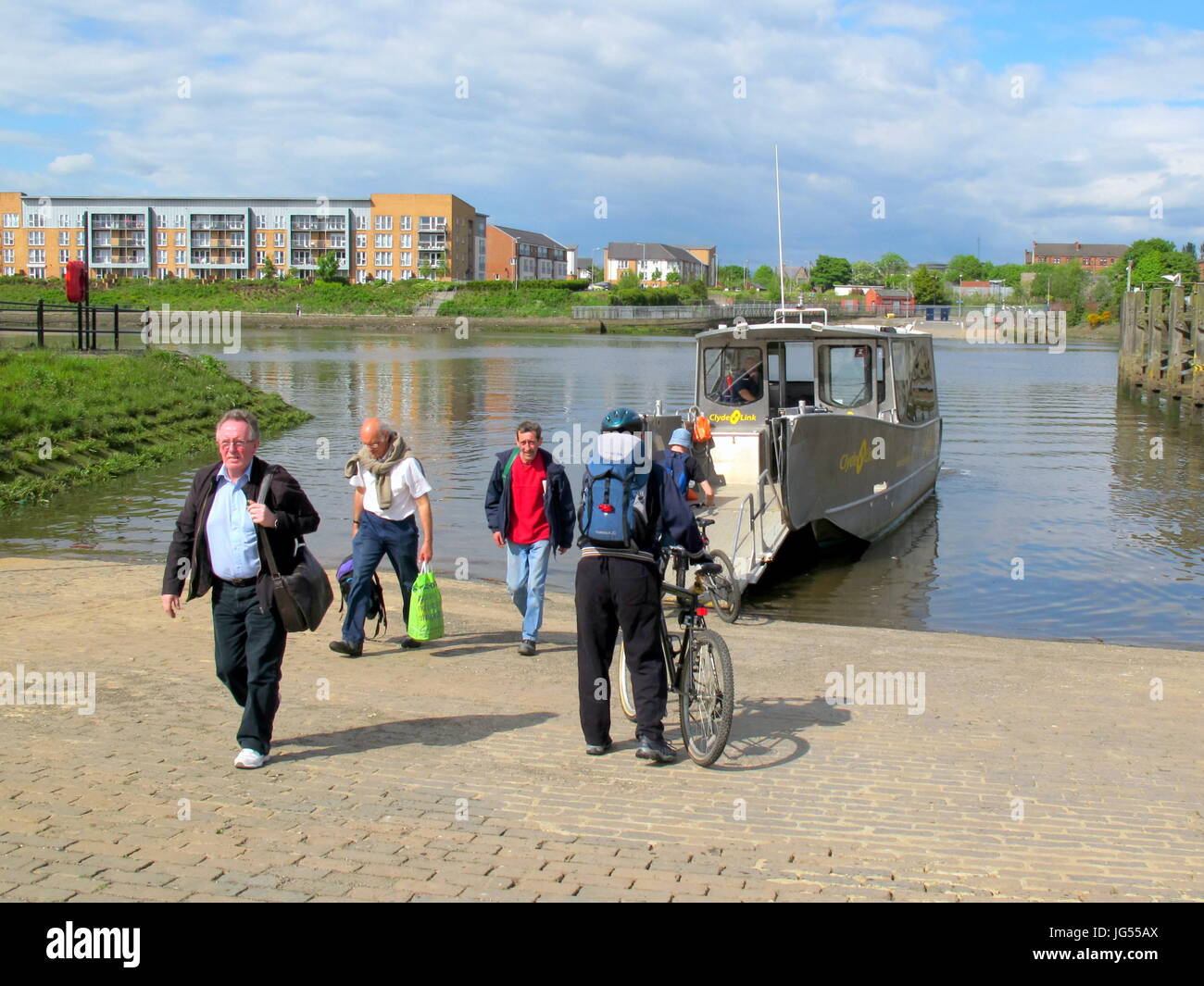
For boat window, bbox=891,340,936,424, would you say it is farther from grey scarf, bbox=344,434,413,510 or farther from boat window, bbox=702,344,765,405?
grey scarf, bbox=344,434,413,510

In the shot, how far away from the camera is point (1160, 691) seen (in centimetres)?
866

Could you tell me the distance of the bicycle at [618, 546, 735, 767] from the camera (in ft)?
21.3

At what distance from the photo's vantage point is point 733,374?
57.5 ft

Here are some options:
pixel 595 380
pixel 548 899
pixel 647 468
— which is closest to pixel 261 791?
pixel 548 899

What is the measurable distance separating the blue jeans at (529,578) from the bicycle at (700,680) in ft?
7.60

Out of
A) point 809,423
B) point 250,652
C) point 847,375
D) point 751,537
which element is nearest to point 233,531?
point 250,652

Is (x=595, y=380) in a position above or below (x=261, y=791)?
above

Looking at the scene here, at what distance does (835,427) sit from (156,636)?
8.87 metres

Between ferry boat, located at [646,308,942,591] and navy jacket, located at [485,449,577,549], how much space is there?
4969mm

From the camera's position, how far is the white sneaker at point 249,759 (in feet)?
20.6

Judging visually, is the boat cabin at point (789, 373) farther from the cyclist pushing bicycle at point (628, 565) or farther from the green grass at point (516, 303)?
the green grass at point (516, 303)

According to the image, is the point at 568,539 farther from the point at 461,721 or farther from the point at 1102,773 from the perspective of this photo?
the point at 1102,773

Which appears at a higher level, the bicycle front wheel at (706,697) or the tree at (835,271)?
the tree at (835,271)

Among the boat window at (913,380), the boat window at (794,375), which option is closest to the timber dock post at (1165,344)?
the boat window at (913,380)
